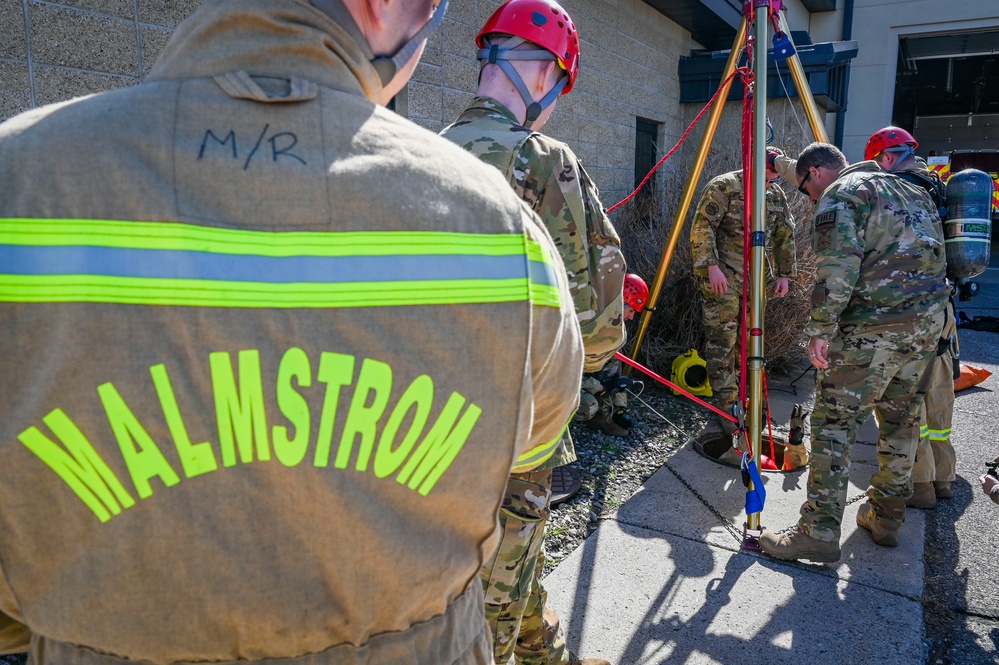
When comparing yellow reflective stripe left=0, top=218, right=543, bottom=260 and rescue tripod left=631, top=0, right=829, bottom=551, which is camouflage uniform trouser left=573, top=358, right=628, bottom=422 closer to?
rescue tripod left=631, top=0, right=829, bottom=551

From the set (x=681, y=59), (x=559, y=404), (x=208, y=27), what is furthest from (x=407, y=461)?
(x=681, y=59)

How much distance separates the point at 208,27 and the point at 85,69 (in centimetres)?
275

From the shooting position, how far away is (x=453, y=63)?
16.8 ft

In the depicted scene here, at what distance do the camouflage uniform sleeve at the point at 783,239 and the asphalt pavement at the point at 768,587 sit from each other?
171 centimetres

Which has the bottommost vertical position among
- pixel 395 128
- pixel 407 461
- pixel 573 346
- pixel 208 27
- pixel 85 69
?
pixel 407 461

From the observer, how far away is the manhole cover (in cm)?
388

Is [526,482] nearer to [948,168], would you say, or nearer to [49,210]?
[49,210]

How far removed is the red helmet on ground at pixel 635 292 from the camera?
349cm

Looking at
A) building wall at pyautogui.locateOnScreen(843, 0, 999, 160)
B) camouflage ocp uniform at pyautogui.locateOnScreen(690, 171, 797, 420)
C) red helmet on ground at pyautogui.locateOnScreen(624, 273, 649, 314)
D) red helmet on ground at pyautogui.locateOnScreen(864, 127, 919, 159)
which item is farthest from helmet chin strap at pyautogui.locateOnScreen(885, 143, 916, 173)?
building wall at pyautogui.locateOnScreen(843, 0, 999, 160)

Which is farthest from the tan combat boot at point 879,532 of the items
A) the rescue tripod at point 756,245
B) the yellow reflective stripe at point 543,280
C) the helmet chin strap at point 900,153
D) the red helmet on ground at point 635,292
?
Result: the yellow reflective stripe at point 543,280

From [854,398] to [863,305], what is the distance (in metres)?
0.46

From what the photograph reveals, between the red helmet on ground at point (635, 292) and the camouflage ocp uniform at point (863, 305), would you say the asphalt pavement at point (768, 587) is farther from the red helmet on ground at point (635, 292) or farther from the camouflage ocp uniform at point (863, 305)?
the red helmet on ground at point (635, 292)

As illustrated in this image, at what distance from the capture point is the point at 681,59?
9.15 meters

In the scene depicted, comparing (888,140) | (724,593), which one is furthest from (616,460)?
(888,140)
